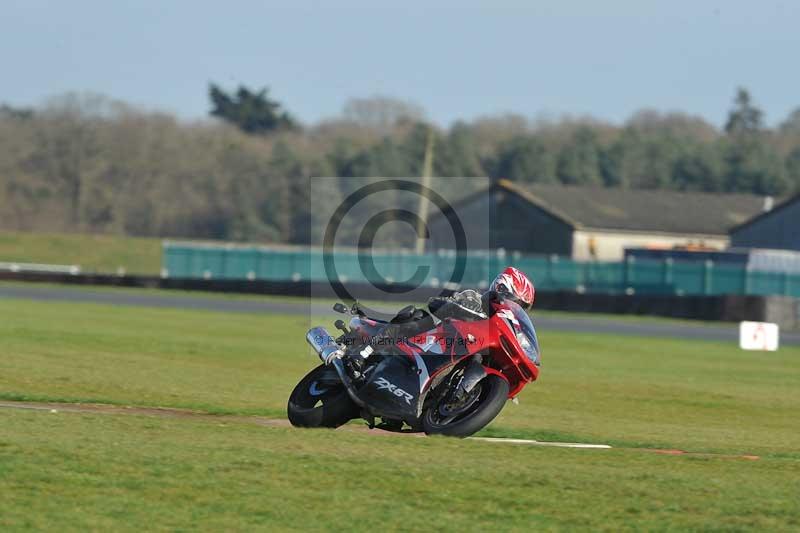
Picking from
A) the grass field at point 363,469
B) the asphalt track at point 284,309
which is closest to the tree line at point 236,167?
the asphalt track at point 284,309

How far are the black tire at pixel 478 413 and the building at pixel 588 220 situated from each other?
6559 centimetres

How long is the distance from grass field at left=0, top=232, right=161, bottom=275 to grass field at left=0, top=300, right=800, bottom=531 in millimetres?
64936

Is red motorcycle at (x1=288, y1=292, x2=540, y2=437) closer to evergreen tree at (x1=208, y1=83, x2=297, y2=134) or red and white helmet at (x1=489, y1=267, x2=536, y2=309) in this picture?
red and white helmet at (x1=489, y1=267, x2=536, y2=309)

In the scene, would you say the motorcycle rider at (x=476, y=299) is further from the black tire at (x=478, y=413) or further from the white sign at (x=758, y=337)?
the white sign at (x=758, y=337)

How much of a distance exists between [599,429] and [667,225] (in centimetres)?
6821

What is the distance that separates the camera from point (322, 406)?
1204cm

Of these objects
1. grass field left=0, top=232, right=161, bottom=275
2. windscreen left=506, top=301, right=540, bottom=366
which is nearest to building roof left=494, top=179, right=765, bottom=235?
grass field left=0, top=232, right=161, bottom=275

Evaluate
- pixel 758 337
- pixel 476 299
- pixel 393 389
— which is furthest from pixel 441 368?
pixel 758 337

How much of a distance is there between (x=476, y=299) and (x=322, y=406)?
1.81 meters

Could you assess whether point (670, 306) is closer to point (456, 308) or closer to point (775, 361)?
point (775, 361)

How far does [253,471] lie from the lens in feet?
29.1

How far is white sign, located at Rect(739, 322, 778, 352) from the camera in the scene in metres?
32.8

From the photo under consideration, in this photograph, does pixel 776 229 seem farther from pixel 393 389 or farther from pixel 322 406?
pixel 393 389

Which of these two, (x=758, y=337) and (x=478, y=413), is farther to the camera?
(x=758, y=337)
